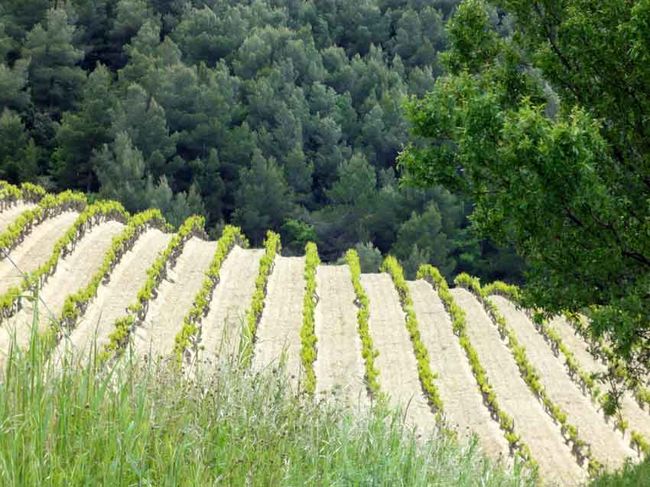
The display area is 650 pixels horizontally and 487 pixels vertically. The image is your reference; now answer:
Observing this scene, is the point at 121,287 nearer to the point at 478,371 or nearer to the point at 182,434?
the point at 478,371

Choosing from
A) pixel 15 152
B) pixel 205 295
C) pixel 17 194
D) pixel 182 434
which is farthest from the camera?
pixel 15 152

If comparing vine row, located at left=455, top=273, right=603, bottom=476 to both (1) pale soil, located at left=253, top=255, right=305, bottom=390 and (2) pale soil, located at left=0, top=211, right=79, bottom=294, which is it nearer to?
(1) pale soil, located at left=253, top=255, right=305, bottom=390

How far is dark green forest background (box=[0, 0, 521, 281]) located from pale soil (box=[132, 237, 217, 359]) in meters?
23.0

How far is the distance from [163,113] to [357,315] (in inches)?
1431

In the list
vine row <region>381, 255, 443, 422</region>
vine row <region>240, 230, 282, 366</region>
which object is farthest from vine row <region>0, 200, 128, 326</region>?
vine row <region>381, 255, 443, 422</region>

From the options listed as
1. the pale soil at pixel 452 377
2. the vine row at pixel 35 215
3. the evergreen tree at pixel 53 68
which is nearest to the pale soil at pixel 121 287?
the vine row at pixel 35 215

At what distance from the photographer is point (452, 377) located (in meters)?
22.0

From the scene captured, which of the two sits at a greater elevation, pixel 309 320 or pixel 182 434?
pixel 309 320

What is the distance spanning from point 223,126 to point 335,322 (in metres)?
37.7

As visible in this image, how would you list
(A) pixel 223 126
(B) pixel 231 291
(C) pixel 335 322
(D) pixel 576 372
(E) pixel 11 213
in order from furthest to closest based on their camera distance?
(A) pixel 223 126, (E) pixel 11 213, (B) pixel 231 291, (C) pixel 335 322, (D) pixel 576 372

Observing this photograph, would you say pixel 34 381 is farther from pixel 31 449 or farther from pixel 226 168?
pixel 226 168

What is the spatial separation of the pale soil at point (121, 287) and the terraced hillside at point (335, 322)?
6 centimetres

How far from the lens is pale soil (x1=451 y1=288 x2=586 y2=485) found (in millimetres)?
17422

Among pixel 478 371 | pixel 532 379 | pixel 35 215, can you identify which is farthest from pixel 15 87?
pixel 532 379
